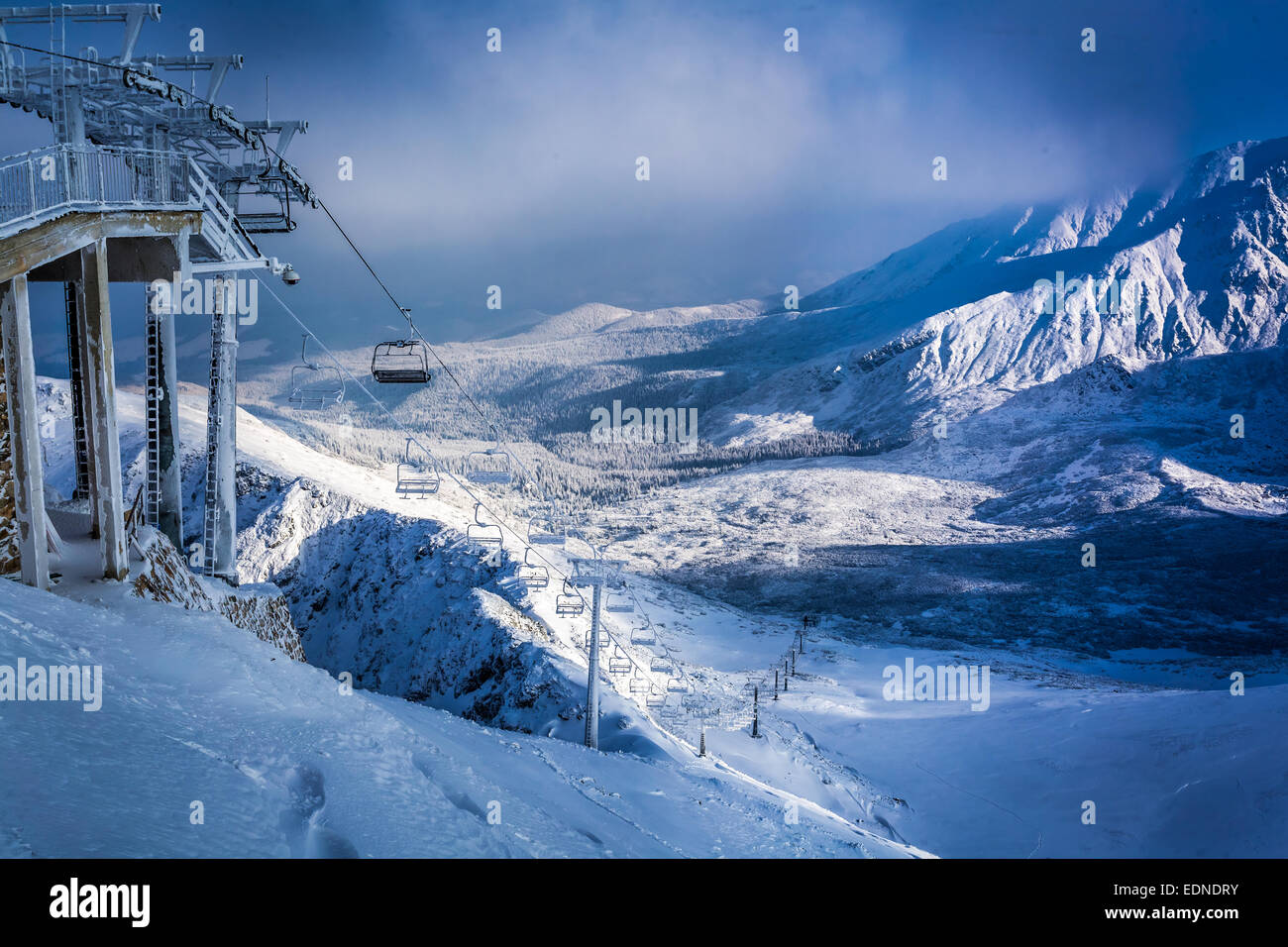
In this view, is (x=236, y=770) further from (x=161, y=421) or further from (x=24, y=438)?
(x=161, y=421)

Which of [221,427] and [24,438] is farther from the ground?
[221,427]

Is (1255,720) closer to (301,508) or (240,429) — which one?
(301,508)

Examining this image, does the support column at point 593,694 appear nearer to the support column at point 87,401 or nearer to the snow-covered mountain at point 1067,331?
the support column at point 87,401

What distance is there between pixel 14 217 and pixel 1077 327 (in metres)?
179

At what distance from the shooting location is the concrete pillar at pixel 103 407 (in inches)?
378

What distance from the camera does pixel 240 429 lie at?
4912 centimetres

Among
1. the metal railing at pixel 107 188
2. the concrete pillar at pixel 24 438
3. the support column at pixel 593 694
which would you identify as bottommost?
the support column at pixel 593 694

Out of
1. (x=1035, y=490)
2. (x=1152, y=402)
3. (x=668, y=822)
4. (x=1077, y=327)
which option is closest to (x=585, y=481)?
(x=1035, y=490)

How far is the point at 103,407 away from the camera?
9.73 m

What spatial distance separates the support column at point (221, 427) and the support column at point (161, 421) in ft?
1.80

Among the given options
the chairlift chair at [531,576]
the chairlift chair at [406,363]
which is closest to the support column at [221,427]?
the chairlift chair at [406,363]

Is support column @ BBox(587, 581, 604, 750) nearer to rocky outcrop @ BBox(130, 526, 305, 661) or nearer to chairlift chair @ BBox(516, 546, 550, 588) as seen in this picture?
rocky outcrop @ BBox(130, 526, 305, 661)

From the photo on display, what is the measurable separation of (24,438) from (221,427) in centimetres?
494

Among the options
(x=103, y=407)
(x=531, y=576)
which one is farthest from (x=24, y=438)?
(x=531, y=576)
